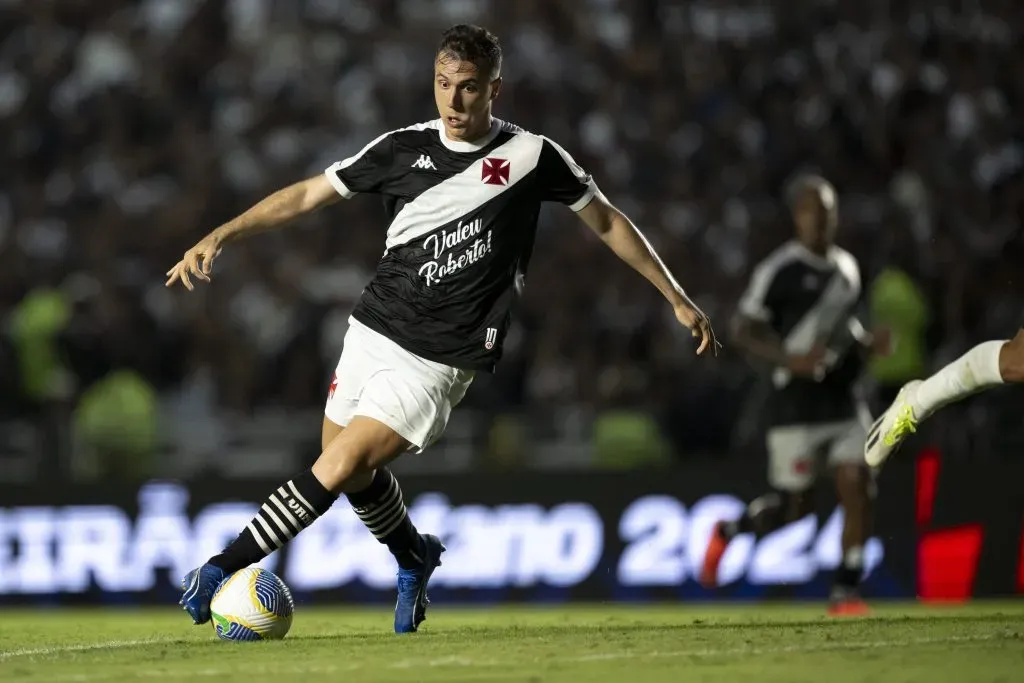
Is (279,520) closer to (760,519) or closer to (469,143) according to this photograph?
(469,143)

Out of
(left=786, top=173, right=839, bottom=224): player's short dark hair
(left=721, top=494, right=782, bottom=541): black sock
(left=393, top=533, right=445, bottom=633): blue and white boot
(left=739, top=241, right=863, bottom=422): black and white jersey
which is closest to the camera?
(left=393, top=533, right=445, bottom=633): blue and white boot

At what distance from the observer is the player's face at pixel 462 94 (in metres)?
6.09

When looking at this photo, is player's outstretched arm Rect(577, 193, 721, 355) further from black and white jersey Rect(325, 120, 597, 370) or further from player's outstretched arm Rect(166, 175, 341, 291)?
player's outstretched arm Rect(166, 175, 341, 291)

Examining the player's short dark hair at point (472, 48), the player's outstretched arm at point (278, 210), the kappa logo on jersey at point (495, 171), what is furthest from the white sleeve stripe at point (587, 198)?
the player's outstretched arm at point (278, 210)

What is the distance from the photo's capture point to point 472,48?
6.08 meters

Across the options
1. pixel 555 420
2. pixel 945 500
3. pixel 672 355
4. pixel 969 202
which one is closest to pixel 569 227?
pixel 672 355

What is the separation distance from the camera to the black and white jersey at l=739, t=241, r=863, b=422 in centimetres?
929

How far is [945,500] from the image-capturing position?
10.6 m

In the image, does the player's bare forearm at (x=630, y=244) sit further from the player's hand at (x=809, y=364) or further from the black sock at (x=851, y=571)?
the black sock at (x=851, y=571)

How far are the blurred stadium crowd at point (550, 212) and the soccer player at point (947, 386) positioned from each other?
434 cm

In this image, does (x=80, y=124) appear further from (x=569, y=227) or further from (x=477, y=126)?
(x=477, y=126)

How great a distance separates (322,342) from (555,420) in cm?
208

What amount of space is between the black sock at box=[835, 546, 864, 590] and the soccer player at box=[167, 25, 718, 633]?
287 centimetres

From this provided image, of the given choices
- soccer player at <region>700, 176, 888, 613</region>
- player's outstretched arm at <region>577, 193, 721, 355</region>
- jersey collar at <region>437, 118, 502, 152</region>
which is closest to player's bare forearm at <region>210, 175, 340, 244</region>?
jersey collar at <region>437, 118, 502, 152</region>
